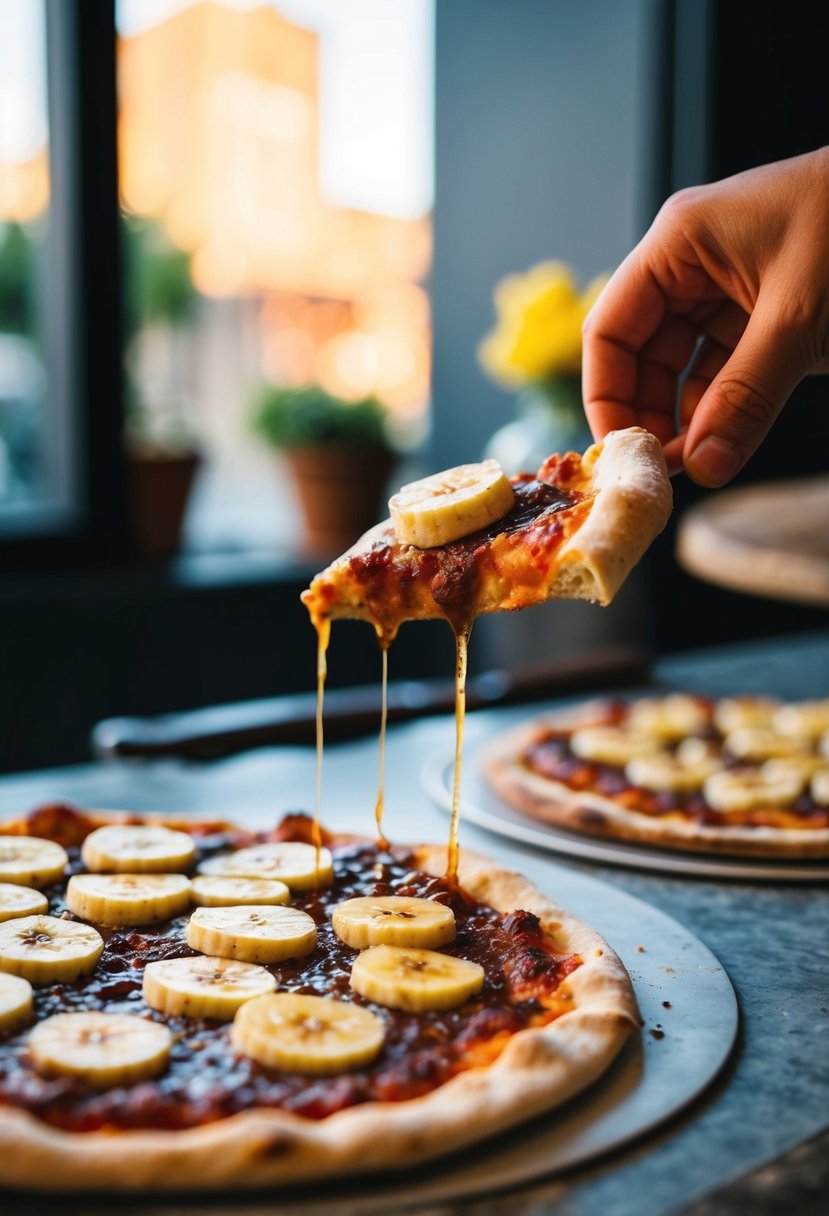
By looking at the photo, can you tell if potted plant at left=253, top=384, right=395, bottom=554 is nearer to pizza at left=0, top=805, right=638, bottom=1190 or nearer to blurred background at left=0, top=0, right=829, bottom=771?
blurred background at left=0, top=0, right=829, bottom=771

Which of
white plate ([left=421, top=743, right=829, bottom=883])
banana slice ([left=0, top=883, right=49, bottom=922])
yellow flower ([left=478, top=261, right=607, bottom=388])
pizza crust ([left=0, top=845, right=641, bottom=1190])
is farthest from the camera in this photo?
yellow flower ([left=478, top=261, right=607, bottom=388])

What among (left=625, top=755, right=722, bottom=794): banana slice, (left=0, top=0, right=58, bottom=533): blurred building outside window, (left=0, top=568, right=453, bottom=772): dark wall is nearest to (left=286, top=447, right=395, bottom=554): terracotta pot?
(left=0, top=568, right=453, bottom=772): dark wall

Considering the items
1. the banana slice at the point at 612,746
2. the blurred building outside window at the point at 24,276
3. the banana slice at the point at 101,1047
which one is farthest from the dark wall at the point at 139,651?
the banana slice at the point at 101,1047

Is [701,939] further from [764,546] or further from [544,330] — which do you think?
[544,330]

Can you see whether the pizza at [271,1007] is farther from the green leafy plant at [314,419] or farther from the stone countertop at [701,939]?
the green leafy plant at [314,419]

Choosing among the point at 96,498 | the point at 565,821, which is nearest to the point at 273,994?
the point at 565,821

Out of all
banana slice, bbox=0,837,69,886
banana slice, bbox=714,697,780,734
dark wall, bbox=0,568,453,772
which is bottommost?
dark wall, bbox=0,568,453,772

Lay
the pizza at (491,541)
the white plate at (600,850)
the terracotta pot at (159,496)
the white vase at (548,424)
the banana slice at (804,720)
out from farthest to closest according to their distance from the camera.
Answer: the terracotta pot at (159,496) → the white vase at (548,424) → the banana slice at (804,720) → the white plate at (600,850) → the pizza at (491,541)
